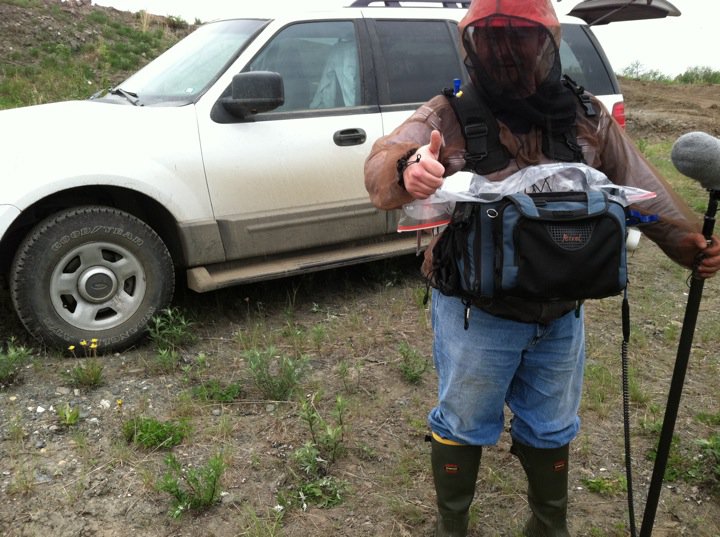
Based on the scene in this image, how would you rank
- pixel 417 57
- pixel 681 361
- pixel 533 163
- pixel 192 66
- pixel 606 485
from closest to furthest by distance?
pixel 533 163 → pixel 681 361 → pixel 606 485 → pixel 192 66 → pixel 417 57

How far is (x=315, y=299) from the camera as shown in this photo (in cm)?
493

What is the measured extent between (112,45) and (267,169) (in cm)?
1053

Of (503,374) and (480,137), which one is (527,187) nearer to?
(480,137)

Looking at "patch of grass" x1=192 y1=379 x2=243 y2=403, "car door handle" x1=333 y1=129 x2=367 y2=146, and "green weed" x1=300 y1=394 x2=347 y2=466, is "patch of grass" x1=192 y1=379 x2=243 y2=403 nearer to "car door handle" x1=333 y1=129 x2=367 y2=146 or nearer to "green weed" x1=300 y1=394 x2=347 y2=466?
"green weed" x1=300 y1=394 x2=347 y2=466

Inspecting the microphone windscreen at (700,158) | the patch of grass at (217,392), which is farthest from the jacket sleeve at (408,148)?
the patch of grass at (217,392)

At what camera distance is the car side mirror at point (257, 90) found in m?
3.85

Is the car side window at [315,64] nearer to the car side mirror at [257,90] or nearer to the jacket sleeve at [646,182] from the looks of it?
the car side mirror at [257,90]

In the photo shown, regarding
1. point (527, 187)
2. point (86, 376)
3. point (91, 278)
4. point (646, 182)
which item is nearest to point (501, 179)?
point (527, 187)

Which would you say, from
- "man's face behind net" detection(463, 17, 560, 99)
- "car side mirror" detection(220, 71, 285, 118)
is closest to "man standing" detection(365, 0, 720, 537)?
"man's face behind net" detection(463, 17, 560, 99)

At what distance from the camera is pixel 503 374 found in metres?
2.15

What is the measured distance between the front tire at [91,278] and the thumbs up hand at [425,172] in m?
2.46

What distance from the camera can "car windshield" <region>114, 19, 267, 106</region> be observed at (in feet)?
13.8

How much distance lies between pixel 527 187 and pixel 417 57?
10.3 feet

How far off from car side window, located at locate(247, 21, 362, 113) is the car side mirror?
1.11 ft
